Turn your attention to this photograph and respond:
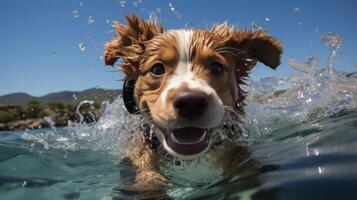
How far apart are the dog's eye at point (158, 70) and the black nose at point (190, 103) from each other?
110 cm

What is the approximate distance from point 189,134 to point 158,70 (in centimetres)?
113

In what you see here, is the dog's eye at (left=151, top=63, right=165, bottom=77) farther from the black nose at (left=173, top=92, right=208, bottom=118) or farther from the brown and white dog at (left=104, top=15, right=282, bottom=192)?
the black nose at (left=173, top=92, right=208, bottom=118)

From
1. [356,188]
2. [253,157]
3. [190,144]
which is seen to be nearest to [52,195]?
[190,144]

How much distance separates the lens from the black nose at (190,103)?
417 centimetres

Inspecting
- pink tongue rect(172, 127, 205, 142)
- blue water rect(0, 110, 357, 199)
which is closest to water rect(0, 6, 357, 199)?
blue water rect(0, 110, 357, 199)

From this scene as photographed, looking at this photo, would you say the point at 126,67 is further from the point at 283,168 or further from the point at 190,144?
the point at 283,168

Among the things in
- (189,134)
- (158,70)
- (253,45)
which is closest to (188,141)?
(189,134)

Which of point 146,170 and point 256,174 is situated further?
point 146,170

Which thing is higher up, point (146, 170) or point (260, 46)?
point (260, 46)

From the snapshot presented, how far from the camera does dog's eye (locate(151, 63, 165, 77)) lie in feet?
17.5

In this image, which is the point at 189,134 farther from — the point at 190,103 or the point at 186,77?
the point at 186,77

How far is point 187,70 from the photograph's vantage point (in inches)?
201

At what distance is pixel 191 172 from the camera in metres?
4.98

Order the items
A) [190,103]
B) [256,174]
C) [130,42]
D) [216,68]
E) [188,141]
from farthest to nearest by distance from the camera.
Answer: [130,42]
[216,68]
[188,141]
[190,103]
[256,174]
